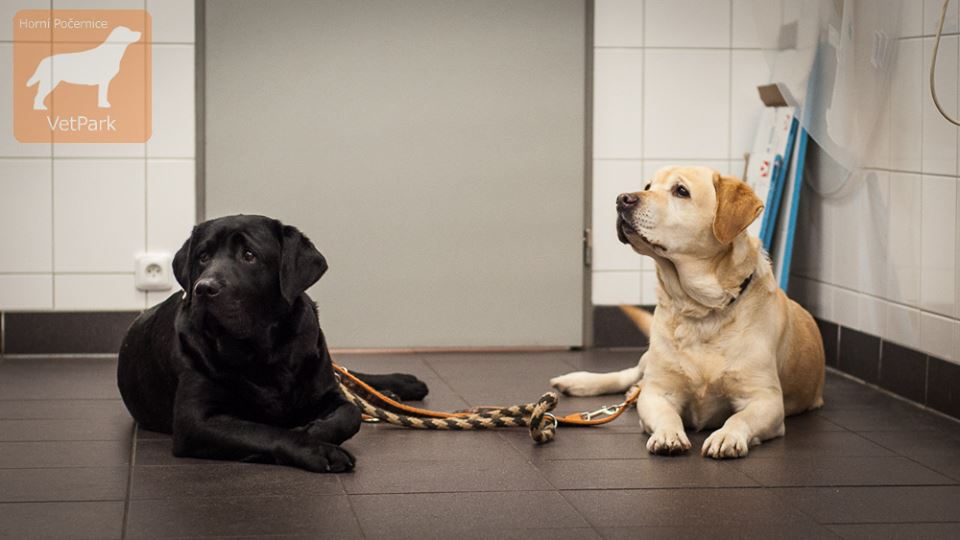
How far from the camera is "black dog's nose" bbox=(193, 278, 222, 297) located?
333 cm

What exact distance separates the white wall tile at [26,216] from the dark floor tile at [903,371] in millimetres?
3147

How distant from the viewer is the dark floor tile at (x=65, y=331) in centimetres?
523

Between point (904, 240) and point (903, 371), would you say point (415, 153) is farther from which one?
point (903, 371)

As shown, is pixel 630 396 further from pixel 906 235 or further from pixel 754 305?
pixel 906 235

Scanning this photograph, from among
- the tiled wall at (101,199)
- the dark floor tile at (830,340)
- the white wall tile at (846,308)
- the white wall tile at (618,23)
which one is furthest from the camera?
the white wall tile at (618,23)

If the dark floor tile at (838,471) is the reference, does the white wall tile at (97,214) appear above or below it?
above

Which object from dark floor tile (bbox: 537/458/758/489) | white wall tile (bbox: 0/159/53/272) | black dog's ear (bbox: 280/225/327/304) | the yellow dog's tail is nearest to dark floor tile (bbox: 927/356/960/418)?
dark floor tile (bbox: 537/458/758/489)

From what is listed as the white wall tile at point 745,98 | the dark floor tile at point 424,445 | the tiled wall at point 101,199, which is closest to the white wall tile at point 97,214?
the tiled wall at point 101,199

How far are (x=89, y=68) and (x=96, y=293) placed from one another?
2.86ft

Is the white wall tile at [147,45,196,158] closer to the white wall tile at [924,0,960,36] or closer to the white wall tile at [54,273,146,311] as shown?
the white wall tile at [54,273,146,311]

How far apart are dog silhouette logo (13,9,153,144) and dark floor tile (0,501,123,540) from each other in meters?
2.55

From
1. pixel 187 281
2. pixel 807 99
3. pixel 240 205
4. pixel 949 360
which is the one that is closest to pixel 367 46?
pixel 240 205

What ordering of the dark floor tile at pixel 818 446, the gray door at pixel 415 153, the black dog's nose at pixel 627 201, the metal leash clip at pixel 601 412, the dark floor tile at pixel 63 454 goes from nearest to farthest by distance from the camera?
the dark floor tile at pixel 63 454 → the dark floor tile at pixel 818 446 → the black dog's nose at pixel 627 201 → the metal leash clip at pixel 601 412 → the gray door at pixel 415 153

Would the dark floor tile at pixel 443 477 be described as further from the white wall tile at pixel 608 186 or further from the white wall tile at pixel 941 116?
the white wall tile at pixel 608 186
